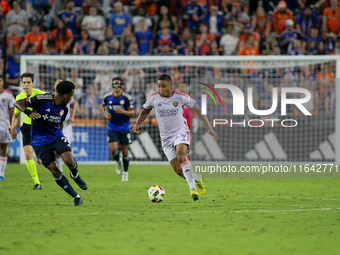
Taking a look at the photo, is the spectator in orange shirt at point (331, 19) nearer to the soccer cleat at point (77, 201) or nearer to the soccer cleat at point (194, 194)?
the soccer cleat at point (194, 194)

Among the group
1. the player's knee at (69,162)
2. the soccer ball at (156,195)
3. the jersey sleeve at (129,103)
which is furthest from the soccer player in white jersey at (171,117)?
the jersey sleeve at (129,103)

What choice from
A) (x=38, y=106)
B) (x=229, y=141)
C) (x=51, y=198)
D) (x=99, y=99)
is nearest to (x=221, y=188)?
(x=51, y=198)

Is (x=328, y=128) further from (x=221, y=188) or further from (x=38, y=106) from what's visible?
(x=38, y=106)

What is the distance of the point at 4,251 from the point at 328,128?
15.4m

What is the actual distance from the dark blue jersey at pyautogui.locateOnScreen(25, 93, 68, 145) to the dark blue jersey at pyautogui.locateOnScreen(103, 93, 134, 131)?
5.69 m

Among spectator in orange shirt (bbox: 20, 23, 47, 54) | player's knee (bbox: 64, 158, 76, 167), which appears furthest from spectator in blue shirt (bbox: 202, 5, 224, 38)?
player's knee (bbox: 64, 158, 76, 167)

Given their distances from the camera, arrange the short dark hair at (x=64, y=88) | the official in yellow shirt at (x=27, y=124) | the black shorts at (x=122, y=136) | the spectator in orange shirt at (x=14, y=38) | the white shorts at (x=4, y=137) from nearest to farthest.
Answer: the short dark hair at (x=64, y=88)
the official in yellow shirt at (x=27, y=124)
the white shorts at (x=4, y=137)
the black shorts at (x=122, y=136)
the spectator in orange shirt at (x=14, y=38)

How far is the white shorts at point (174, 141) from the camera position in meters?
10.9

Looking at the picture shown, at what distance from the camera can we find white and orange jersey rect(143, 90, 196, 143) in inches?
436

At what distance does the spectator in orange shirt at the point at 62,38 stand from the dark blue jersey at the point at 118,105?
7871mm

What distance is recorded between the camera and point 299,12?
81.1 feet

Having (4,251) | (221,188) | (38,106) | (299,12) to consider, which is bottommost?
(221,188)

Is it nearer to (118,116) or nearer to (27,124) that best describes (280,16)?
(118,116)

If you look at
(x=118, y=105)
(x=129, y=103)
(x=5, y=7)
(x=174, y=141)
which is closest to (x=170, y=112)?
(x=174, y=141)
